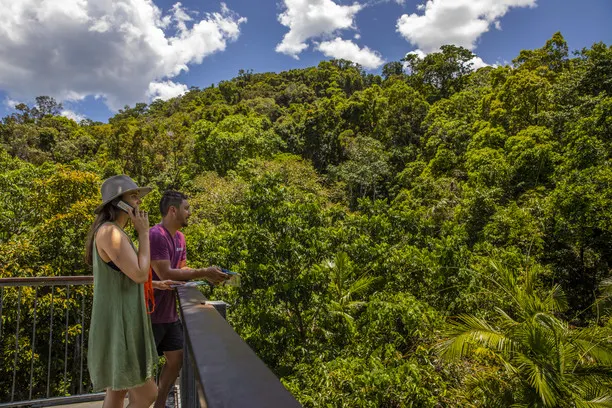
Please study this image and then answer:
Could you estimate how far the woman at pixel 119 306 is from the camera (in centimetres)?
175

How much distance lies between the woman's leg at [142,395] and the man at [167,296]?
1.24 feet

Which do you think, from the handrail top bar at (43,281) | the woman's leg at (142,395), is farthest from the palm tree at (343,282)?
the woman's leg at (142,395)

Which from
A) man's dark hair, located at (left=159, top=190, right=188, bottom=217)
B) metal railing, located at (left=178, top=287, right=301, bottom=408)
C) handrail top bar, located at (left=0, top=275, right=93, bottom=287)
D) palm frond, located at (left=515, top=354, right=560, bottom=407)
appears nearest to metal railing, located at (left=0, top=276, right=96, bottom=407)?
handrail top bar, located at (left=0, top=275, right=93, bottom=287)

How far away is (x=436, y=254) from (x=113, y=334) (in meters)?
10.2

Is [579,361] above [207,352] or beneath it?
beneath

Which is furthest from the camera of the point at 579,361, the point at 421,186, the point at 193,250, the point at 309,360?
the point at 421,186

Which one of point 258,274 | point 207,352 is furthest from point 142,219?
point 258,274

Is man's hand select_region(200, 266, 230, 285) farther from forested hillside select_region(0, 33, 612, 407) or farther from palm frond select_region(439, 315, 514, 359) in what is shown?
palm frond select_region(439, 315, 514, 359)

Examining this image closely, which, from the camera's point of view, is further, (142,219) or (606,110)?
(606,110)

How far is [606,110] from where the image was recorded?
1381 cm

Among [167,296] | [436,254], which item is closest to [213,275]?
[167,296]

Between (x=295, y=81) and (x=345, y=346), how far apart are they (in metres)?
70.3

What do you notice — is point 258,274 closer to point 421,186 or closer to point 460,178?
point 421,186

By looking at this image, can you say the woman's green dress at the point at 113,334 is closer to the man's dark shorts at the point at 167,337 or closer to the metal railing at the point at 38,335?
the man's dark shorts at the point at 167,337
